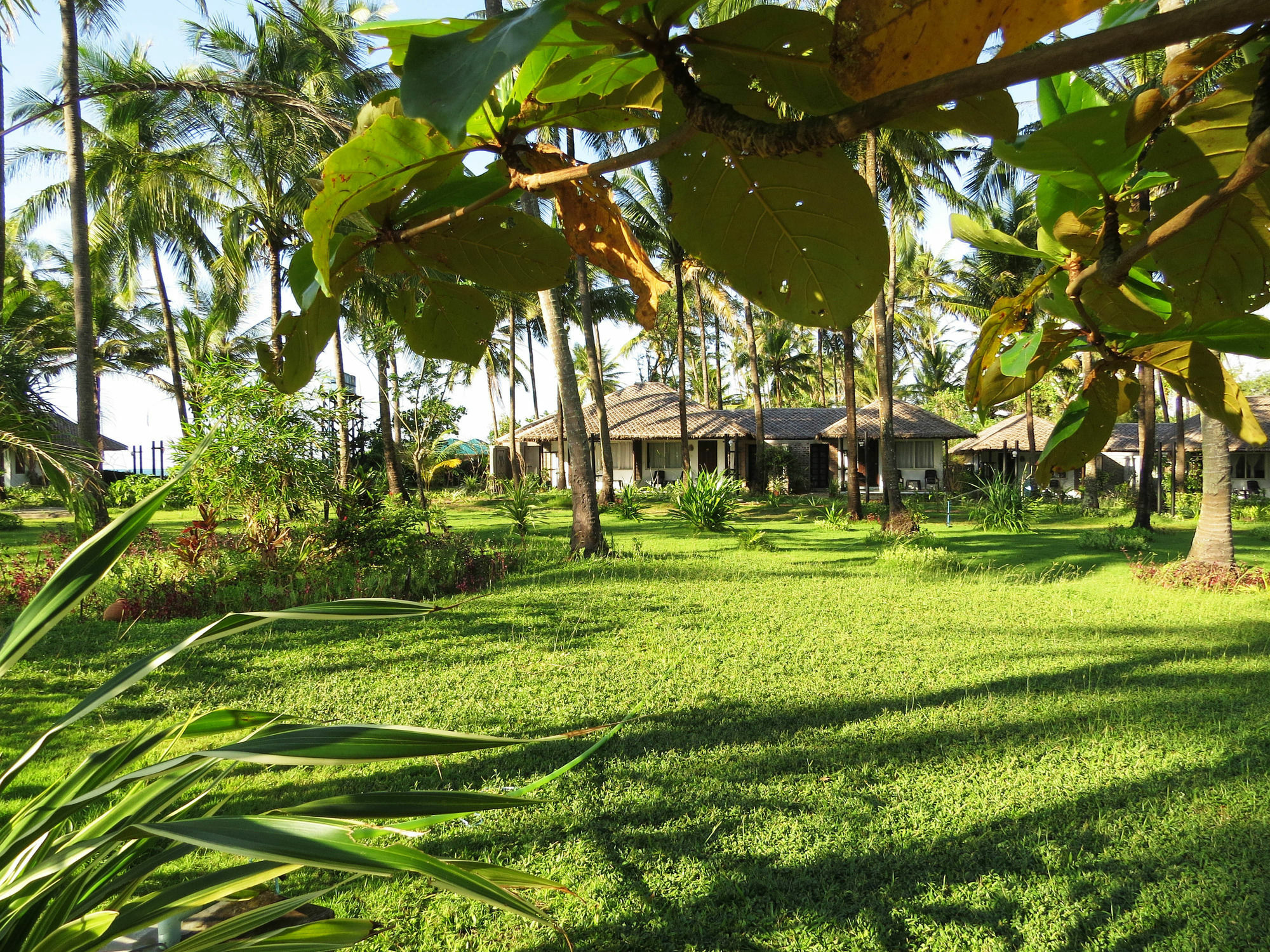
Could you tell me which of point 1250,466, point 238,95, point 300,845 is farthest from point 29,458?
point 1250,466

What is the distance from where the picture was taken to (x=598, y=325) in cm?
2869

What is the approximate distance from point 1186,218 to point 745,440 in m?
25.7

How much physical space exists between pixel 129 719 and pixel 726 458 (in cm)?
2282

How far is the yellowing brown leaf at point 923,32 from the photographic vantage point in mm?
380

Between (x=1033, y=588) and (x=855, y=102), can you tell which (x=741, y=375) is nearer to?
(x=1033, y=588)

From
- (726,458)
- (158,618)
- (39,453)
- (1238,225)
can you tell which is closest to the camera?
(1238,225)

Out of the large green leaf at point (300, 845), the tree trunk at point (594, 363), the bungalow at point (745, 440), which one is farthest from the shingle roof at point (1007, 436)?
the large green leaf at point (300, 845)

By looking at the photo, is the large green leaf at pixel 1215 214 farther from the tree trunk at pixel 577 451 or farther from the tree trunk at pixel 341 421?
the tree trunk at pixel 577 451

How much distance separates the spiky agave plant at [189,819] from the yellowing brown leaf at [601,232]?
1.82ft

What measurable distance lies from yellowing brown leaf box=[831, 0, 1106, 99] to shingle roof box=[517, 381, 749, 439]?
75.0 feet

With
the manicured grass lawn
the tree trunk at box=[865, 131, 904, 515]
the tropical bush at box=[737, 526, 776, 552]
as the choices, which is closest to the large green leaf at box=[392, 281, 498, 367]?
the manicured grass lawn

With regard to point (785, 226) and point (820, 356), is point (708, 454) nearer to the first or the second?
point (820, 356)

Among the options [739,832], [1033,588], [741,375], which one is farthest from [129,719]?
[741,375]

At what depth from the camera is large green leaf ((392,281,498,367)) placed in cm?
78
